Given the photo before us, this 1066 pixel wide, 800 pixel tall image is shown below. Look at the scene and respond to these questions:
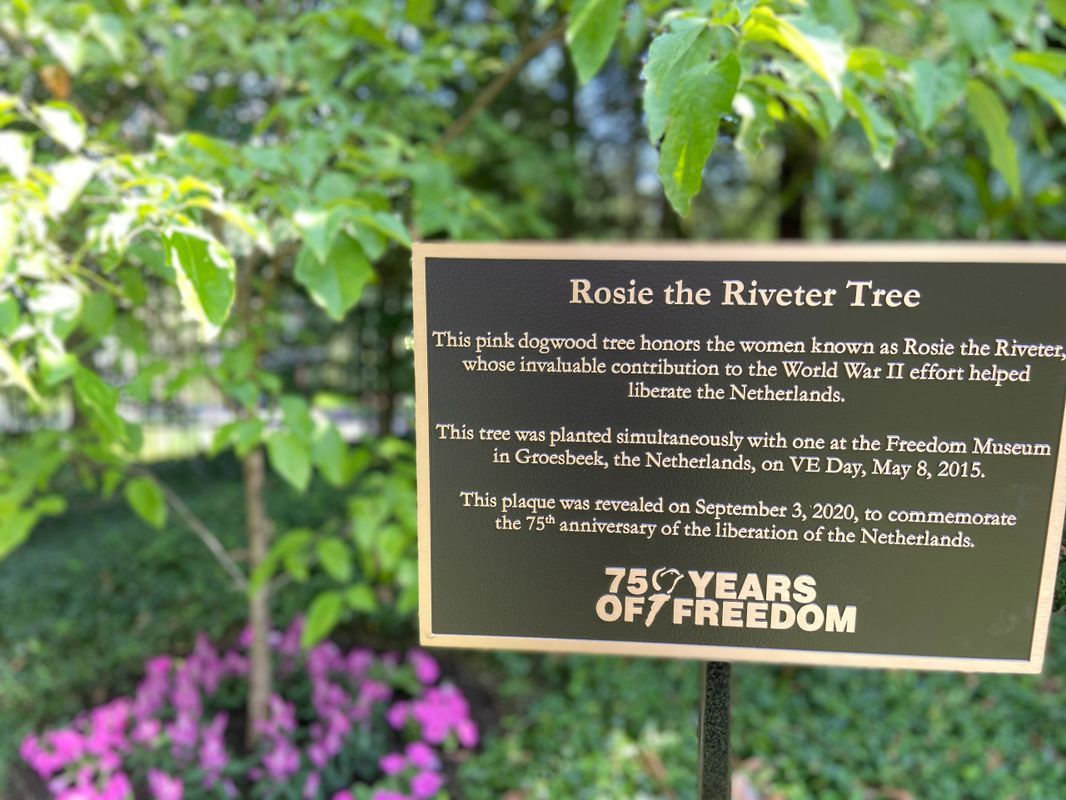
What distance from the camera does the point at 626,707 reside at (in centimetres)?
318

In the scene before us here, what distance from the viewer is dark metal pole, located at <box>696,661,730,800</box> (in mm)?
1617

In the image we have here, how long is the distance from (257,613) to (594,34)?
2.22 m

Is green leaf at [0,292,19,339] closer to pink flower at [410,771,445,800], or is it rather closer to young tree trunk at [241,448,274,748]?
young tree trunk at [241,448,274,748]

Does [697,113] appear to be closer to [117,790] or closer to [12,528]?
[12,528]

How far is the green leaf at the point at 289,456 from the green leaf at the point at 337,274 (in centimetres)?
49

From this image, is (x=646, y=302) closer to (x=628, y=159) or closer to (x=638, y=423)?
(x=638, y=423)

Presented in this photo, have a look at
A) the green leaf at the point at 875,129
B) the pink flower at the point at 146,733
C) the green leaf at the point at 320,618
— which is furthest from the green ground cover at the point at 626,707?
the green leaf at the point at 875,129

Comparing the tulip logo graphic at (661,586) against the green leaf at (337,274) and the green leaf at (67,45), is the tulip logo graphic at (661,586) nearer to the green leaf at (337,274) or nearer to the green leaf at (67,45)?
the green leaf at (337,274)

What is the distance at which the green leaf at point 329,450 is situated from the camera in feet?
7.16

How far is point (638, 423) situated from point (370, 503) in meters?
1.29

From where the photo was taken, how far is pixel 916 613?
1.47 m

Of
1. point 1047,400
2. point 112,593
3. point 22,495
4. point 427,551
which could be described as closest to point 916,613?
point 1047,400

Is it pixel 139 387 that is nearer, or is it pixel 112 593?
pixel 139 387

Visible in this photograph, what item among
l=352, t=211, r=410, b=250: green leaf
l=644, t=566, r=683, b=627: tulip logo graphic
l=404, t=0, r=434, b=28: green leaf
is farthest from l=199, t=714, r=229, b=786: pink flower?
l=404, t=0, r=434, b=28: green leaf
